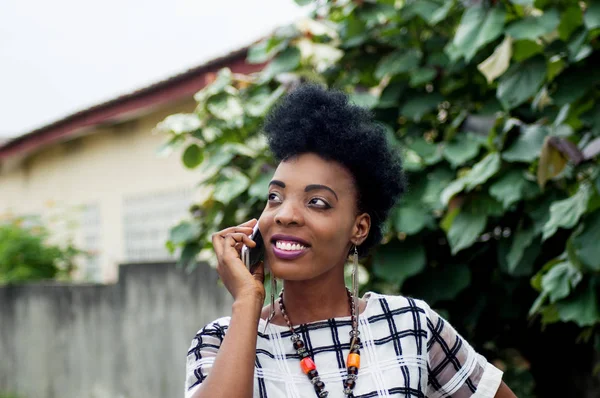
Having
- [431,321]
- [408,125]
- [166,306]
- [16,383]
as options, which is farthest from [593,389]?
[16,383]

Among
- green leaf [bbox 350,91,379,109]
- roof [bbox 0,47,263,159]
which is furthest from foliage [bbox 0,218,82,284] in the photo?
green leaf [bbox 350,91,379,109]

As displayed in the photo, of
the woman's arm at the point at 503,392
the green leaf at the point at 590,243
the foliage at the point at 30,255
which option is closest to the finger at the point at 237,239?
the woman's arm at the point at 503,392

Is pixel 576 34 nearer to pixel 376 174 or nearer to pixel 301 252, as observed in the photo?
pixel 376 174

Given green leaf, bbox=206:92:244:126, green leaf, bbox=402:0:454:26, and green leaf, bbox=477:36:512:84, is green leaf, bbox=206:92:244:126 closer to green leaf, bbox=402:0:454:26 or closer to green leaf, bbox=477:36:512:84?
green leaf, bbox=402:0:454:26

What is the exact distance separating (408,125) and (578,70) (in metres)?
0.98

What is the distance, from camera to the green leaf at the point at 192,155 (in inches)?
170

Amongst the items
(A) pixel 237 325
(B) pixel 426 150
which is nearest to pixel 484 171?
(B) pixel 426 150

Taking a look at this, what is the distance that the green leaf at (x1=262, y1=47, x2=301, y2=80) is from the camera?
408 centimetres

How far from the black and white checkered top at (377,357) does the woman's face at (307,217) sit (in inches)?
7.0

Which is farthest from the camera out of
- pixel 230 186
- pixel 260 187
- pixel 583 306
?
pixel 230 186

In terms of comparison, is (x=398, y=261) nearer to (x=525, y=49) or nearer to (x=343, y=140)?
(x=525, y=49)

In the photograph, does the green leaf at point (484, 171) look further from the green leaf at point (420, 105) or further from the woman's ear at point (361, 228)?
the woman's ear at point (361, 228)

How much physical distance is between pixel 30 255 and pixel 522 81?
676 cm

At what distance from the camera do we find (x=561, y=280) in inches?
119
